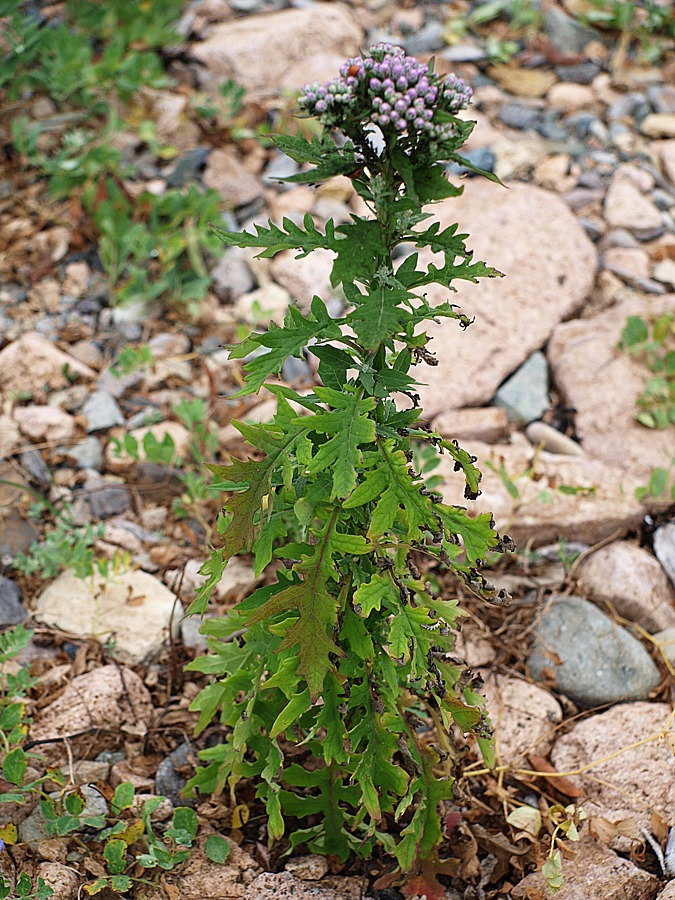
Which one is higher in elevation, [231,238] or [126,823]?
[231,238]

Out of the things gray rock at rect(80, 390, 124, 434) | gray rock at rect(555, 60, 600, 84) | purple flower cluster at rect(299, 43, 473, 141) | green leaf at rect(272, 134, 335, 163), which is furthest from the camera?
gray rock at rect(555, 60, 600, 84)

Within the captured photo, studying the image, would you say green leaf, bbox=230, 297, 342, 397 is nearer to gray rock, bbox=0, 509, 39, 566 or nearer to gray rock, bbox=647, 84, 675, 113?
gray rock, bbox=0, 509, 39, 566

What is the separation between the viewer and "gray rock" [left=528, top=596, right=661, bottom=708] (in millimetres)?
3031

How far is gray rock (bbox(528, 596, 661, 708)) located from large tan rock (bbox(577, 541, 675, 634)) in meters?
0.13

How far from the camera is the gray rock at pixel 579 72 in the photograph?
5.85m

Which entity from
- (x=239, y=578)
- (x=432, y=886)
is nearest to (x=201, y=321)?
(x=239, y=578)

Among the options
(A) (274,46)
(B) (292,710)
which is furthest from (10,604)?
(A) (274,46)

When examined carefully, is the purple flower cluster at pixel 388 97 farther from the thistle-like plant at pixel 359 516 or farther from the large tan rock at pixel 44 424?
the large tan rock at pixel 44 424

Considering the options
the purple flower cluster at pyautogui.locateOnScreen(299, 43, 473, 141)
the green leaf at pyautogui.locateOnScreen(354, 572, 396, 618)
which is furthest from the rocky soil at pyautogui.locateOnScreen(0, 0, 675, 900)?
the green leaf at pyautogui.locateOnScreen(354, 572, 396, 618)

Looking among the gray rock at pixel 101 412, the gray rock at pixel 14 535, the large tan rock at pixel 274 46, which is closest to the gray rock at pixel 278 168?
the large tan rock at pixel 274 46

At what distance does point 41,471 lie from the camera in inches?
144

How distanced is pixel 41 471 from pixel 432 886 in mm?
2239

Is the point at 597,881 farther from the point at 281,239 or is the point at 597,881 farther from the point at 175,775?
the point at 281,239

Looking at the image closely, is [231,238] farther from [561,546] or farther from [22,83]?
[22,83]
